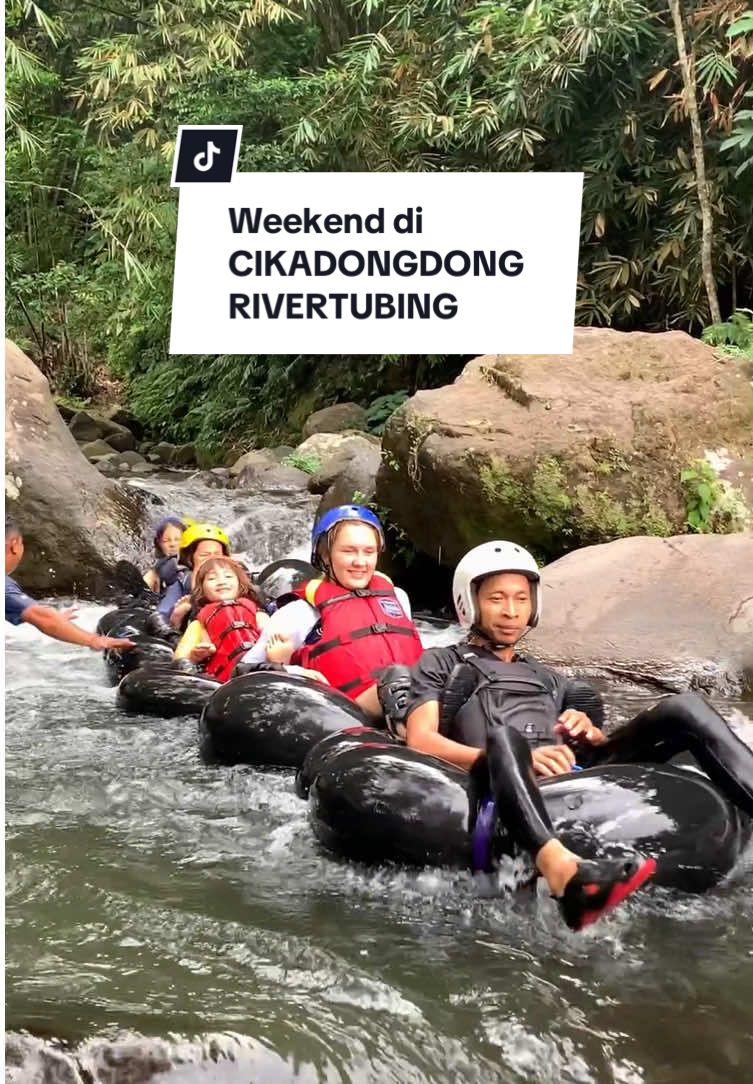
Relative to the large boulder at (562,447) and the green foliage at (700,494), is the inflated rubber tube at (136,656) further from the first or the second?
the green foliage at (700,494)

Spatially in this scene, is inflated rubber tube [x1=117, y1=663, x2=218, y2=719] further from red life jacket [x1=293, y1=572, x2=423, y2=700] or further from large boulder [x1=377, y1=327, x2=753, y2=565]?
large boulder [x1=377, y1=327, x2=753, y2=565]

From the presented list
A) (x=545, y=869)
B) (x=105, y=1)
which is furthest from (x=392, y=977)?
(x=105, y=1)

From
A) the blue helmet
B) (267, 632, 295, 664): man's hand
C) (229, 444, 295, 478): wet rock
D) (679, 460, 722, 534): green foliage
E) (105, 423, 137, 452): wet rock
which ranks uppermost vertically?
(105, 423, 137, 452): wet rock

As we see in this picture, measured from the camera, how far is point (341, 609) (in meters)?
3.73

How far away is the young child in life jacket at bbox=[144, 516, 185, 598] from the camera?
6.33m

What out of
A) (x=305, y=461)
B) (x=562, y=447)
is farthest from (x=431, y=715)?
(x=305, y=461)

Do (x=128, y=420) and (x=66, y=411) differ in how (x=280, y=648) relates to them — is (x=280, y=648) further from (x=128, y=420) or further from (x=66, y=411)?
(x=66, y=411)

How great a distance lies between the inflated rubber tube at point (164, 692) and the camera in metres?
4.22

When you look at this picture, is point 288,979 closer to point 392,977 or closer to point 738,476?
point 392,977

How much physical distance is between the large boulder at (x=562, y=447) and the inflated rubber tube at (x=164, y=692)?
2.39 metres

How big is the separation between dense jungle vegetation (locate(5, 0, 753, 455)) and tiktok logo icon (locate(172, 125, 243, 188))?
5609mm

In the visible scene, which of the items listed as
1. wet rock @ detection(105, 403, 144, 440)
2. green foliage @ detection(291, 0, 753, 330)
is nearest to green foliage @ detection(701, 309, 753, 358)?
green foliage @ detection(291, 0, 753, 330)

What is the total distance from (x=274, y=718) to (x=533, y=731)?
912 millimetres

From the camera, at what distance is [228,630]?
4594 mm
